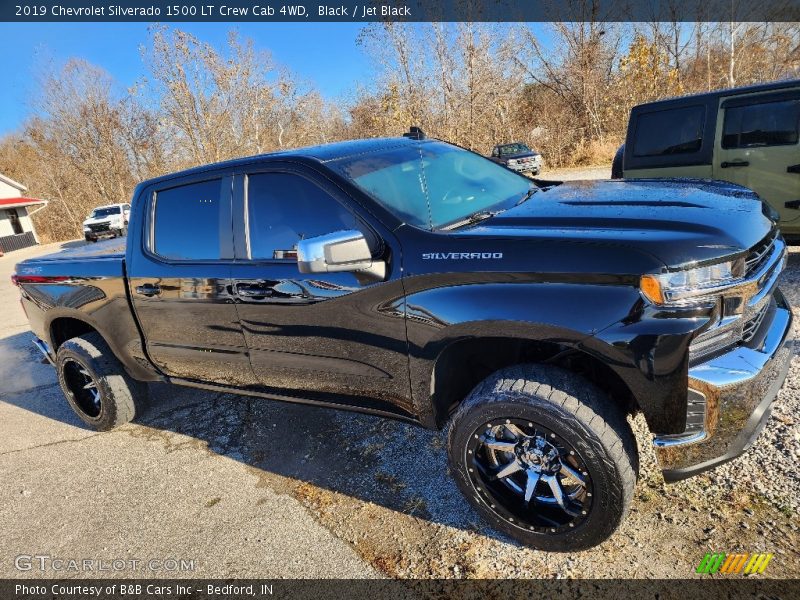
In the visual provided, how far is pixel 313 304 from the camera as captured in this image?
2.64 m

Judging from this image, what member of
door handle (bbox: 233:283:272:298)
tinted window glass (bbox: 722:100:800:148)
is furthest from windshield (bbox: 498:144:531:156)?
door handle (bbox: 233:283:272:298)

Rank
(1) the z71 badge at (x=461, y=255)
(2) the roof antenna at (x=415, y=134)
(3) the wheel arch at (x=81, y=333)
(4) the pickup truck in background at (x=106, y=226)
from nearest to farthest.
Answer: (1) the z71 badge at (x=461, y=255) < (2) the roof antenna at (x=415, y=134) < (3) the wheel arch at (x=81, y=333) < (4) the pickup truck in background at (x=106, y=226)

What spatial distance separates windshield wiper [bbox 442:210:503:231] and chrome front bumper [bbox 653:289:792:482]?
1.17 meters

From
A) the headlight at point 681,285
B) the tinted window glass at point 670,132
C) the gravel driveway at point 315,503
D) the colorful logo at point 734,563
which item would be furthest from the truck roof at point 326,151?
the tinted window glass at point 670,132

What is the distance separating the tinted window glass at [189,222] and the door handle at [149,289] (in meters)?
0.22

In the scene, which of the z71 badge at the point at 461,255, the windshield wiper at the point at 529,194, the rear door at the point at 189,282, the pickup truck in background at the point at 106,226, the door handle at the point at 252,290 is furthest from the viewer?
the pickup truck in background at the point at 106,226

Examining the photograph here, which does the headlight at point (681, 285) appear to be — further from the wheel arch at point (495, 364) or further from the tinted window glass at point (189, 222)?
the tinted window glass at point (189, 222)

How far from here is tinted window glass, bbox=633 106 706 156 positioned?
5.66 meters

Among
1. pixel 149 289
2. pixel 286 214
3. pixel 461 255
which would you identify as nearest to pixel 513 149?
pixel 149 289

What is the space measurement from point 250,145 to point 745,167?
31.3m

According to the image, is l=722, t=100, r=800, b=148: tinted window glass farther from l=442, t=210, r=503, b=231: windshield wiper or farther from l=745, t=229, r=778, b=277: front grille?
l=442, t=210, r=503, b=231: windshield wiper

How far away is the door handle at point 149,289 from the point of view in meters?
3.31

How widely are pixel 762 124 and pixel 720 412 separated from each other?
4.74m

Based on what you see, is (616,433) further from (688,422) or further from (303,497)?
(303,497)
